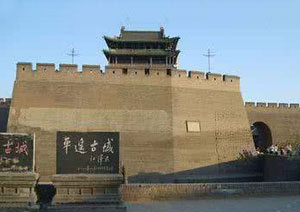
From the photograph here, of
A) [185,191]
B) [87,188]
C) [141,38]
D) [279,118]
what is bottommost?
[185,191]

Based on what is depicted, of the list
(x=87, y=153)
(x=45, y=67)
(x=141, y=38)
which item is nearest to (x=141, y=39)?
(x=141, y=38)

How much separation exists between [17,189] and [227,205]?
354 centimetres

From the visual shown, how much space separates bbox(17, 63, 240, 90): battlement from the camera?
15.8 m

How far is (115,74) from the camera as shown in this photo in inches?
637

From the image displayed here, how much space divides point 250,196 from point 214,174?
7.23 metres

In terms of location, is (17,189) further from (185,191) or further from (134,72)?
(134,72)

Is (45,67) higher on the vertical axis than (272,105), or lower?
higher

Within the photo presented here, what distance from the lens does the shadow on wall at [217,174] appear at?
15.5 m

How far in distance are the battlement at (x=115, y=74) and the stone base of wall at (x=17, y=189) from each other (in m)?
8.76

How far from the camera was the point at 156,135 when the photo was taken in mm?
15961

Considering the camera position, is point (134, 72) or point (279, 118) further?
point (279, 118)

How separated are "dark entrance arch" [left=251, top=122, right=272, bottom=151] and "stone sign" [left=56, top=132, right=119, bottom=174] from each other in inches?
676

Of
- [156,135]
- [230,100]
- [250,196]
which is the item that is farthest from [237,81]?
[250,196]

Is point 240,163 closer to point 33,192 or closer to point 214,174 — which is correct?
point 214,174
